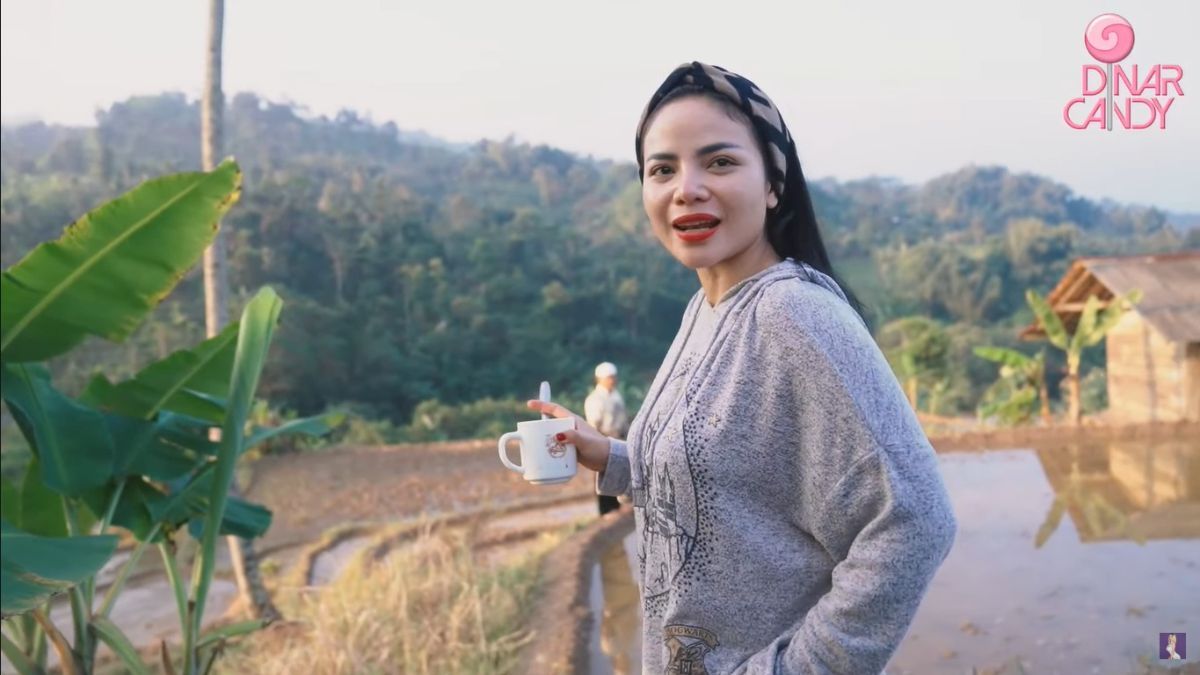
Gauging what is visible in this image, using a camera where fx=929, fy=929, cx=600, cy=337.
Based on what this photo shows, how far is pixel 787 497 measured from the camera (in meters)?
0.96

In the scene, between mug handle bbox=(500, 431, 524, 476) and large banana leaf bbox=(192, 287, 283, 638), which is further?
large banana leaf bbox=(192, 287, 283, 638)

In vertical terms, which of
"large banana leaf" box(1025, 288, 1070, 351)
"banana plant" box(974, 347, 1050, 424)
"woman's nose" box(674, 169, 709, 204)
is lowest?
"banana plant" box(974, 347, 1050, 424)

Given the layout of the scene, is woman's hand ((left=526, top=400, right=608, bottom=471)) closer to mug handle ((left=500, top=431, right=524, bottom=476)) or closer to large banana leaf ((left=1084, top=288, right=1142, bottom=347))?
mug handle ((left=500, top=431, right=524, bottom=476))

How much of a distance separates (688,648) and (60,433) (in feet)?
6.08

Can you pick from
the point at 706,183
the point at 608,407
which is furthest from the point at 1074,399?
the point at 706,183

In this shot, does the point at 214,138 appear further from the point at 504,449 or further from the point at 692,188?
the point at 692,188

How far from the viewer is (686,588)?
101 cm

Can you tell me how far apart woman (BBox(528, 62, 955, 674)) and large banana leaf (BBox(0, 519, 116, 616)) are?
1.36 metres

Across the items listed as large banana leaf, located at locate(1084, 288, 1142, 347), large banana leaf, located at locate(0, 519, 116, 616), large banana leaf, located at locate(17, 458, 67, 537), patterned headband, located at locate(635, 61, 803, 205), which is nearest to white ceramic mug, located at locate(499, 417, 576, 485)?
patterned headband, located at locate(635, 61, 803, 205)

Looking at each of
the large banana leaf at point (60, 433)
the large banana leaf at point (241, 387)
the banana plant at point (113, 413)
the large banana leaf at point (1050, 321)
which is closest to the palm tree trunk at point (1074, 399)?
the large banana leaf at point (1050, 321)

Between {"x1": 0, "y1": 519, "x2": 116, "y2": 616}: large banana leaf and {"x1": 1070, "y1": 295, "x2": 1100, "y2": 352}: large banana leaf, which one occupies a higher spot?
{"x1": 0, "y1": 519, "x2": 116, "y2": 616}: large banana leaf

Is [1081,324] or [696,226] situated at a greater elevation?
[696,226]

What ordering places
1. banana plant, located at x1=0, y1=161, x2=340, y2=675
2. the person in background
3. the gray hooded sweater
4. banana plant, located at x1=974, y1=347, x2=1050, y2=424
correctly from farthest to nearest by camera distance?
banana plant, located at x1=974, y1=347, x2=1050, y2=424, the person in background, banana plant, located at x1=0, y1=161, x2=340, y2=675, the gray hooded sweater

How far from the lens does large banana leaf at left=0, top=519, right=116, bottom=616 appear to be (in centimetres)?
180
